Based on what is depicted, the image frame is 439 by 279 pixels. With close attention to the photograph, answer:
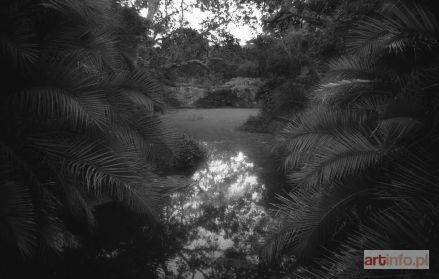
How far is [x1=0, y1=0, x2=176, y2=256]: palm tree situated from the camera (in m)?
3.01

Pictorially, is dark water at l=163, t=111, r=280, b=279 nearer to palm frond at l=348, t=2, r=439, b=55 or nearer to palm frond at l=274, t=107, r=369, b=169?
palm frond at l=274, t=107, r=369, b=169

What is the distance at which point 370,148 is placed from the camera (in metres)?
3.05

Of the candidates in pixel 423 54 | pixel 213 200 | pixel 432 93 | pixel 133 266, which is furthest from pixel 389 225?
pixel 213 200

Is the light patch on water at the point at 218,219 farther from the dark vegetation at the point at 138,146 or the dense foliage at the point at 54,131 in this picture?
the dense foliage at the point at 54,131

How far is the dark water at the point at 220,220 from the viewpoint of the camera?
12.2 ft

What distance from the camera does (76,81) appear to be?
3.31 m

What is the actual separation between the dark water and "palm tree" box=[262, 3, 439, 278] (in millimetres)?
554

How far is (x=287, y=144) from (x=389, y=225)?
2344 mm

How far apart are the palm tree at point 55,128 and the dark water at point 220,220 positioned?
3.26 ft

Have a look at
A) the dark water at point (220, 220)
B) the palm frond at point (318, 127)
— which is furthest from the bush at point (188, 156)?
the palm frond at point (318, 127)

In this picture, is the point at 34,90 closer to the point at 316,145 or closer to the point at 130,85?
the point at 130,85

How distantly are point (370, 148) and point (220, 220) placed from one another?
288cm

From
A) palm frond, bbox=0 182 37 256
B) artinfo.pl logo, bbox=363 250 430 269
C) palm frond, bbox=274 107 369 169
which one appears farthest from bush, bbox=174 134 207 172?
artinfo.pl logo, bbox=363 250 430 269

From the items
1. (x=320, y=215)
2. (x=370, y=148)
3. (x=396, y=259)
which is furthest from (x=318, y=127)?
(x=396, y=259)
